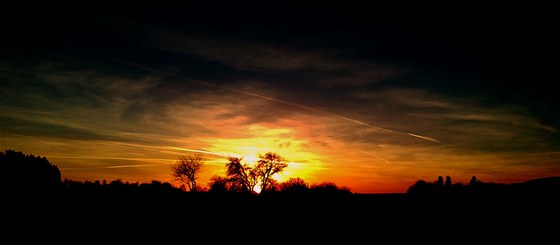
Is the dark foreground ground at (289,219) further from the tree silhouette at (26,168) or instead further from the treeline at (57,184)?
the tree silhouette at (26,168)

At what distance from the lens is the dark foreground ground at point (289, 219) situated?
17000 mm

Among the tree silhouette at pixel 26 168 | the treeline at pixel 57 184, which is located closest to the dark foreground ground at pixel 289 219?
the treeline at pixel 57 184

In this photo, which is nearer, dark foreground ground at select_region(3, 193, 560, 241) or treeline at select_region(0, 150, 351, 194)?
dark foreground ground at select_region(3, 193, 560, 241)

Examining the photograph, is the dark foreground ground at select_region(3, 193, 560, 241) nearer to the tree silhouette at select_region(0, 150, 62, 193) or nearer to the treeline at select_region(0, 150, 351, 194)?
the treeline at select_region(0, 150, 351, 194)

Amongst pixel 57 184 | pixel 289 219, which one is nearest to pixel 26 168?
pixel 57 184

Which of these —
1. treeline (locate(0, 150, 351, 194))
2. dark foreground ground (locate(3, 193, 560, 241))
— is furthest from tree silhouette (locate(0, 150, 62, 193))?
dark foreground ground (locate(3, 193, 560, 241))

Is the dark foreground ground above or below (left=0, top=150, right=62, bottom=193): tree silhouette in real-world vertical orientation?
below

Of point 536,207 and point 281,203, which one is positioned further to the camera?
point 281,203

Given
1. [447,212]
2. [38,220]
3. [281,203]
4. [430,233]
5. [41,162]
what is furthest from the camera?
[41,162]

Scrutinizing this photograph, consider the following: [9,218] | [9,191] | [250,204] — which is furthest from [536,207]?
[9,191]

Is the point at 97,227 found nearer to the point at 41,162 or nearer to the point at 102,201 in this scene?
the point at 102,201

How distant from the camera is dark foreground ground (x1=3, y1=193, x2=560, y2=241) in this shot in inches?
669

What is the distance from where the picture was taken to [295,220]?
66.5ft

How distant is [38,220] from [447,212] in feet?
76.8
